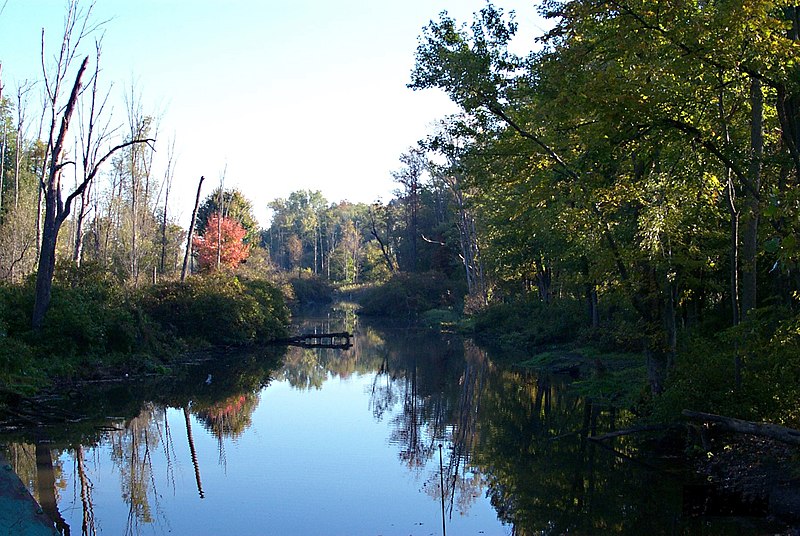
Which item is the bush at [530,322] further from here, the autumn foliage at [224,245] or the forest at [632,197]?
the autumn foliage at [224,245]

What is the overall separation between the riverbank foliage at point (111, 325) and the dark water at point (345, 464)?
4.51 feet

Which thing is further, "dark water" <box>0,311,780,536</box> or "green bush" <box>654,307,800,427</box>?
"green bush" <box>654,307,800,427</box>

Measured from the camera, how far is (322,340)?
123 ft

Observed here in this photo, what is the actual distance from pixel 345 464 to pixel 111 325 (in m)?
12.7

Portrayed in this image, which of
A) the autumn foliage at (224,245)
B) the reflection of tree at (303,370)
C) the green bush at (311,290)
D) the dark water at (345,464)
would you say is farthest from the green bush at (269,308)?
the green bush at (311,290)

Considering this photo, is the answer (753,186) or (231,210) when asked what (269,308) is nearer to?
(231,210)

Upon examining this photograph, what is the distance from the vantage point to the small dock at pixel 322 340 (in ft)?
114

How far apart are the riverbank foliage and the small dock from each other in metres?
2.12

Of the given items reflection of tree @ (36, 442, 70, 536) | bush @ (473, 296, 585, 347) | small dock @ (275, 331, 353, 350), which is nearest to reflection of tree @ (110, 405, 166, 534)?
reflection of tree @ (36, 442, 70, 536)

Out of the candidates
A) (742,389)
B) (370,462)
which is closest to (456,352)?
(370,462)

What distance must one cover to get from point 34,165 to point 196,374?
24.5 m

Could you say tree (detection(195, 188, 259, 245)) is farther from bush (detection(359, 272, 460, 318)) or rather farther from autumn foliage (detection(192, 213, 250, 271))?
A: bush (detection(359, 272, 460, 318))

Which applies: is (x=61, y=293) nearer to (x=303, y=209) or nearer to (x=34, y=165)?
(x=34, y=165)

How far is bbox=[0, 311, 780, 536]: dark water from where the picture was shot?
9.80 meters
